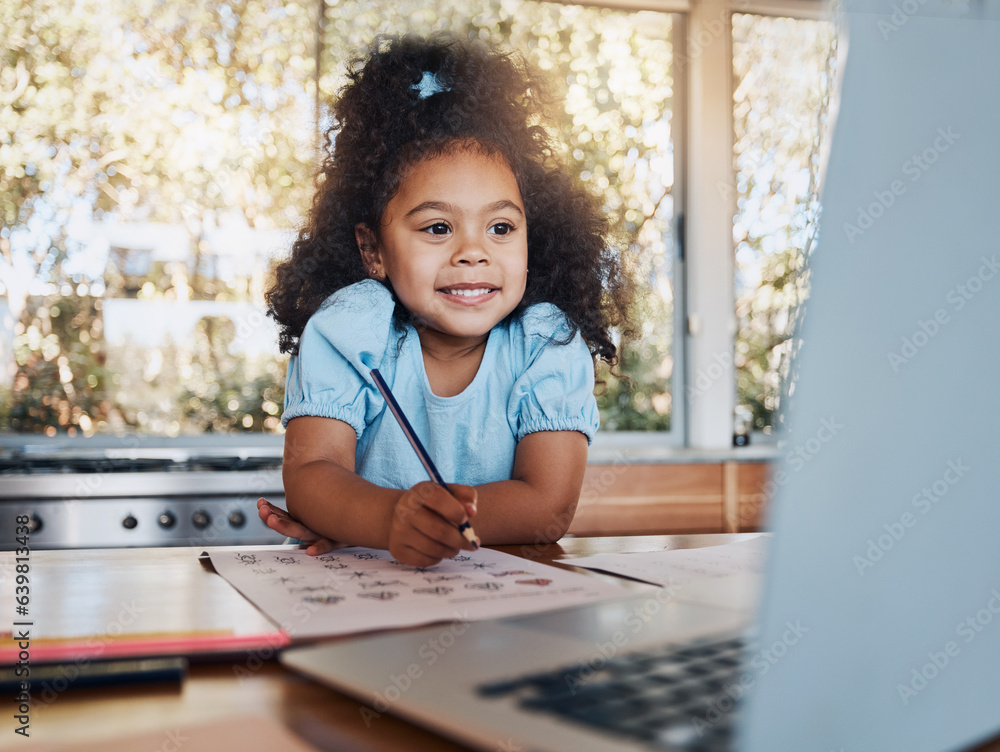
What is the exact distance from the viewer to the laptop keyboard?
0.27 meters

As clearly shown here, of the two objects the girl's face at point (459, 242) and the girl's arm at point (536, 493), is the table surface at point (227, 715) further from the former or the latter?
the girl's face at point (459, 242)

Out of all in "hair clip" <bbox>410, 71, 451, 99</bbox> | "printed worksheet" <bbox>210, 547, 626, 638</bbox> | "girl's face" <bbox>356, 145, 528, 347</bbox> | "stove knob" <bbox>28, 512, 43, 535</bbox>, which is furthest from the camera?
"stove knob" <bbox>28, 512, 43, 535</bbox>

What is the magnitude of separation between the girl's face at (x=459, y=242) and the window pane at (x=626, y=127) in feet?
5.10

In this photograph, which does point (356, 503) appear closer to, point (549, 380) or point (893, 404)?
point (549, 380)

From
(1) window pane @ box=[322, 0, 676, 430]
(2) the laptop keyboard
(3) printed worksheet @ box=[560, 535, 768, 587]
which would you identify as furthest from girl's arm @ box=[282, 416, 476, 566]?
(1) window pane @ box=[322, 0, 676, 430]

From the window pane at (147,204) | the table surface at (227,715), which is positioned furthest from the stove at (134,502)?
the table surface at (227,715)

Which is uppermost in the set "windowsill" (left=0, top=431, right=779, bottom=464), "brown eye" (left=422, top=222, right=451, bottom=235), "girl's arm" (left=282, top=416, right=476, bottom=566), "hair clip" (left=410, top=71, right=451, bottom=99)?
"hair clip" (left=410, top=71, right=451, bottom=99)

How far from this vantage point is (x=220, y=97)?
7.77 ft

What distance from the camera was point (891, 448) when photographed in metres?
0.23

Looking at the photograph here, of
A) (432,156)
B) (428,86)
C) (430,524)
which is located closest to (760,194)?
(428,86)

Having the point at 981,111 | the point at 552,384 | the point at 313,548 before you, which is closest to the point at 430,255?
the point at 552,384

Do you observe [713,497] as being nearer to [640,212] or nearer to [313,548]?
[640,212]

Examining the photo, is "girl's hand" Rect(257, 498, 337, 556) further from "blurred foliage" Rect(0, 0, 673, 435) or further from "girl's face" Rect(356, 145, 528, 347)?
"blurred foliage" Rect(0, 0, 673, 435)

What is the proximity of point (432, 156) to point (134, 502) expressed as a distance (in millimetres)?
1144
